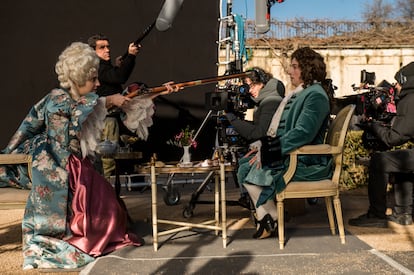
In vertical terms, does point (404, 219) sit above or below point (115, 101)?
below

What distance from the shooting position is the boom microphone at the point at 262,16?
6.47 metres

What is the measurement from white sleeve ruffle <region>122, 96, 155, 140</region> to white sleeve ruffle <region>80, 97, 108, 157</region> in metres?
0.27

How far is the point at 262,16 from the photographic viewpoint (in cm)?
652

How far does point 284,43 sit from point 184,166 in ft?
33.5

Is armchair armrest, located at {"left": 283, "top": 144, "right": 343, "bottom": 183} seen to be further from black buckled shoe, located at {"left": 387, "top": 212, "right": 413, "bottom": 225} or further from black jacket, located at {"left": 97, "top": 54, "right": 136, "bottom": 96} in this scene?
black jacket, located at {"left": 97, "top": 54, "right": 136, "bottom": 96}

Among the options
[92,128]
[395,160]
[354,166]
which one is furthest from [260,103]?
[354,166]

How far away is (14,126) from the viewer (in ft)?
19.8

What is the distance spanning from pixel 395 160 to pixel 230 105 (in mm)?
1437

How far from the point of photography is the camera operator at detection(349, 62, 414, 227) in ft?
12.6

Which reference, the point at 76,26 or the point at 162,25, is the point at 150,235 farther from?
the point at 76,26

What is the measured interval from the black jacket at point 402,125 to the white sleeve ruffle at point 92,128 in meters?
2.27

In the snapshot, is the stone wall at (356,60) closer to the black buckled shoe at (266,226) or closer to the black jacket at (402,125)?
the black jacket at (402,125)

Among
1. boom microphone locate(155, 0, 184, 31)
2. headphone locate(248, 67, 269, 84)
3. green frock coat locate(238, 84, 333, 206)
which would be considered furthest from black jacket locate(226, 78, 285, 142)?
boom microphone locate(155, 0, 184, 31)

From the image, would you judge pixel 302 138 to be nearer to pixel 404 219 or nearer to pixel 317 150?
pixel 317 150
